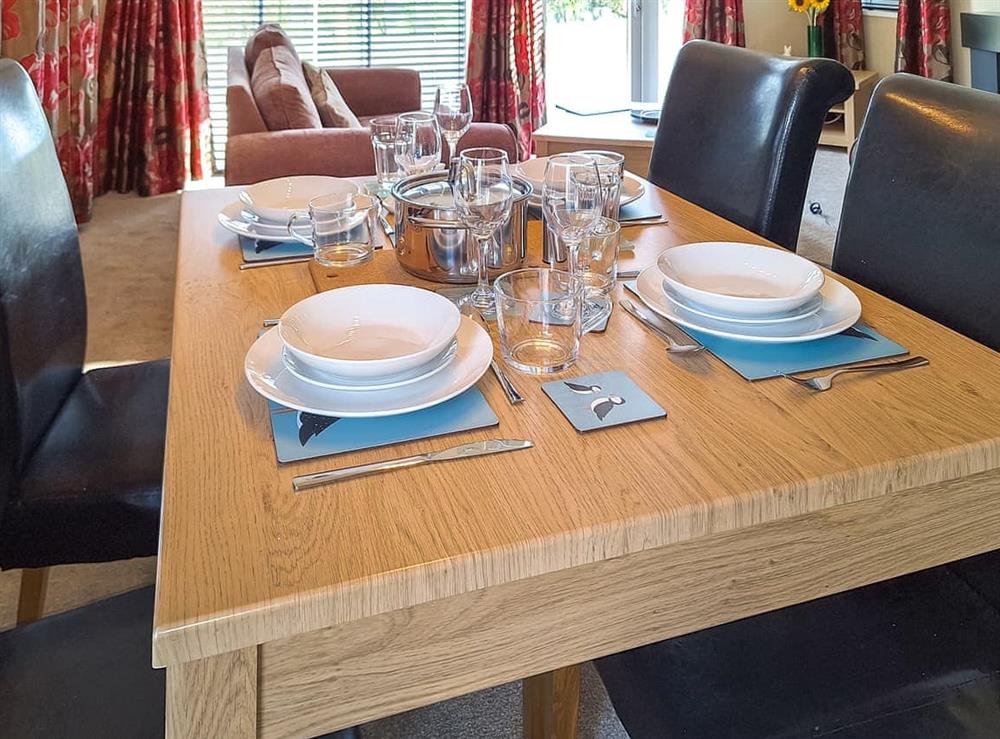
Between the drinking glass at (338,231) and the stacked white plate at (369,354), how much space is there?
0.26 metres

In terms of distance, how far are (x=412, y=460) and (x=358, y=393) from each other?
0.43 feet

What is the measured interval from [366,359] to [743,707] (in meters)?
0.53

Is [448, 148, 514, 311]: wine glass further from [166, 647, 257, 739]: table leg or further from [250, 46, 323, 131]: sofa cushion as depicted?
[250, 46, 323, 131]: sofa cushion

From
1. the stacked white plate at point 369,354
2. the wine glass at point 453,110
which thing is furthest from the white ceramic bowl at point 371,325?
the wine glass at point 453,110

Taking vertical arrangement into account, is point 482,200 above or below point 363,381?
above

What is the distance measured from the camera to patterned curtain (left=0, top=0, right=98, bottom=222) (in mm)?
3562

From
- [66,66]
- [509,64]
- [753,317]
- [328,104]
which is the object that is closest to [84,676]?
[753,317]

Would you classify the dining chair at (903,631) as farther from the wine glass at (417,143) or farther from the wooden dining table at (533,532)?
the wine glass at (417,143)

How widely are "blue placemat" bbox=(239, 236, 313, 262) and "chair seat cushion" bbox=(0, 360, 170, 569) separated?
312mm

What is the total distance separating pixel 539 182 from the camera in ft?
5.33

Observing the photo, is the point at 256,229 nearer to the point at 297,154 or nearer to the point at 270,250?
the point at 270,250

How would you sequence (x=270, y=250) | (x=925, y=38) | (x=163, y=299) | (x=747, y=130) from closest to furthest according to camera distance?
(x=270, y=250)
(x=747, y=130)
(x=163, y=299)
(x=925, y=38)

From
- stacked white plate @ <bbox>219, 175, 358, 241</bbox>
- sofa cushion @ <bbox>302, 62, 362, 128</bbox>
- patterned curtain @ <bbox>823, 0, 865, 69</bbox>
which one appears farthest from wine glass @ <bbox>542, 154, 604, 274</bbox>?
patterned curtain @ <bbox>823, 0, 865, 69</bbox>

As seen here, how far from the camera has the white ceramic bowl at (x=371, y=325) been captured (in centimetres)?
99
